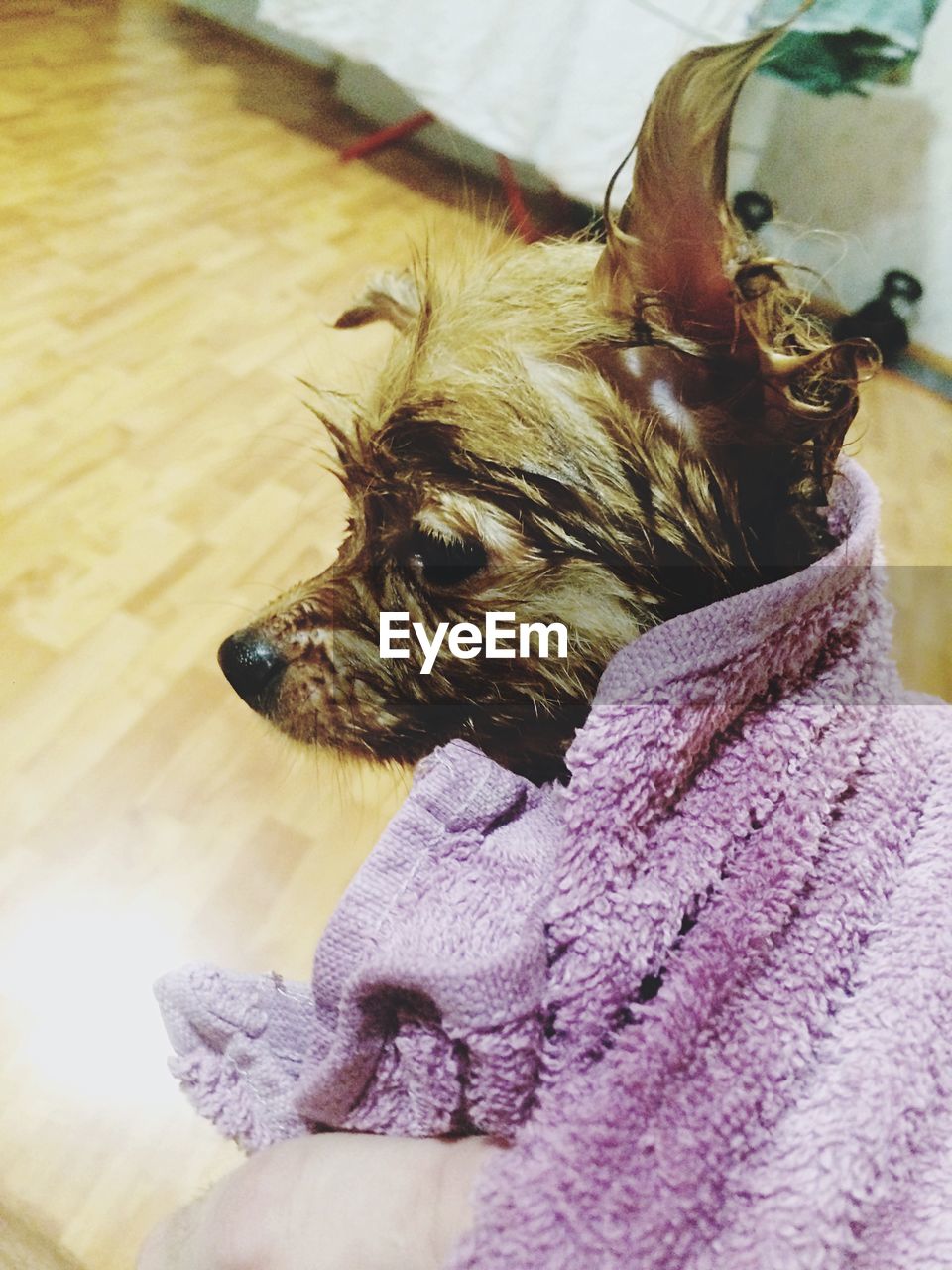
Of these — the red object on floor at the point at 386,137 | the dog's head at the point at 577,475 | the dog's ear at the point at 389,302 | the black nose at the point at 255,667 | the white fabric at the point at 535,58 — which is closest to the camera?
the dog's head at the point at 577,475

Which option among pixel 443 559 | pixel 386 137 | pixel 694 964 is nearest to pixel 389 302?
pixel 443 559

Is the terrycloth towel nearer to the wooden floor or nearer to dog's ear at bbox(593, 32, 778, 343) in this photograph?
dog's ear at bbox(593, 32, 778, 343)

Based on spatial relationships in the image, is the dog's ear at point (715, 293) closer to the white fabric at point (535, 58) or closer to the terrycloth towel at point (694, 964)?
the terrycloth towel at point (694, 964)

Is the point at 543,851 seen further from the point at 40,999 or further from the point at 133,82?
the point at 133,82

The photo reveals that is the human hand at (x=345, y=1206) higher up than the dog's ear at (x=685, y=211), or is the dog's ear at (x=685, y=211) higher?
the dog's ear at (x=685, y=211)

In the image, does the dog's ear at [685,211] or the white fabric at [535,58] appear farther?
the white fabric at [535,58]

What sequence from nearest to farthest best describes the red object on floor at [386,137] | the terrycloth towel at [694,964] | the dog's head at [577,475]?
the terrycloth towel at [694,964] < the dog's head at [577,475] < the red object on floor at [386,137]

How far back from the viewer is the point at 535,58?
2.63 m

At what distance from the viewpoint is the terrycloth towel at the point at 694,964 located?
501mm

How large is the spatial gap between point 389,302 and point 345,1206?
2.75ft

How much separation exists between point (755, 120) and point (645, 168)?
2.25 m

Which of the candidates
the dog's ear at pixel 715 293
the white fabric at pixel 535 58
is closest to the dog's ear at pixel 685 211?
the dog's ear at pixel 715 293

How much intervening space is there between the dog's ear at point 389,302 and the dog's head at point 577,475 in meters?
0.16

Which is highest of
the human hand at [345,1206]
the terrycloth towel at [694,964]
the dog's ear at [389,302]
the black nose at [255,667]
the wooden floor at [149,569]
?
the dog's ear at [389,302]
